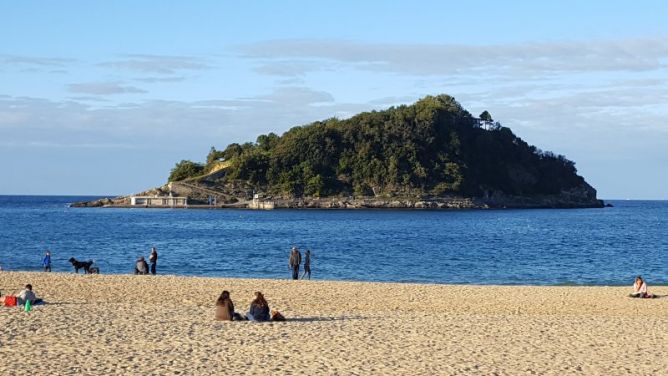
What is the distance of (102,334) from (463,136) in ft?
604

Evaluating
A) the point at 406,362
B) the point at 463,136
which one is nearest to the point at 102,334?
the point at 406,362

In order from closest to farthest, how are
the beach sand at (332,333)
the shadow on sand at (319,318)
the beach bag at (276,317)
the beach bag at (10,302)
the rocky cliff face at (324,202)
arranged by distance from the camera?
the beach sand at (332,333)
the beach bag at (276,317)
the shadow on sand at (319,318)
the beach bag at (10,302)
the rocky cliff face at (324,202)

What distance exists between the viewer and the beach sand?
15.8 m

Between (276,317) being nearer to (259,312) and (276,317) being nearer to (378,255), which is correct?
(259,312)

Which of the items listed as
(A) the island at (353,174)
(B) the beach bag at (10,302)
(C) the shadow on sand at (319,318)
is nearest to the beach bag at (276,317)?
(C) the shadow on sand at (319,318)

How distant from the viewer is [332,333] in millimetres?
19750

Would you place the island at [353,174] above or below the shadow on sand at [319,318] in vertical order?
above

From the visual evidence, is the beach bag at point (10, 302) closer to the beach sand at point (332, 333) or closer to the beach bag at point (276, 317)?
the beach sand at point (332, 333)

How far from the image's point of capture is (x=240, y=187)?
185 meters

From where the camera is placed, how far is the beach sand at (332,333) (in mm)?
15773

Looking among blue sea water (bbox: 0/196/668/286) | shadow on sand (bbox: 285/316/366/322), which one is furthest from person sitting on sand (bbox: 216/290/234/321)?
blue sea water (bbox: 0/196/668/286)

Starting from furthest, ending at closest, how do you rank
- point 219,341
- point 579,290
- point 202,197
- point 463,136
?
1. point 463,136
2. point 202,197
3. point 579,290
4. point 219,341

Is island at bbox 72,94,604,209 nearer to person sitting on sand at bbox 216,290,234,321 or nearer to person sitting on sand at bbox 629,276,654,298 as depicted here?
person sitting on sand at bbox 629,276,654,298

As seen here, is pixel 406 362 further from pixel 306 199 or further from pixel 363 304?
pixel 306 199
